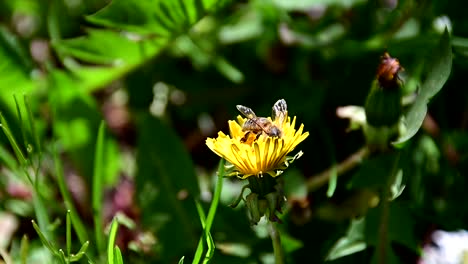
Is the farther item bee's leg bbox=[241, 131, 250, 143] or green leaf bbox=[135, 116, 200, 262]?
green leaf bbox=[135, 116, 200, 262]

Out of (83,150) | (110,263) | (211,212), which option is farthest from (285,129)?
(83,150)

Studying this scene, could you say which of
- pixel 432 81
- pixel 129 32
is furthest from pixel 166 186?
pixel 432 81

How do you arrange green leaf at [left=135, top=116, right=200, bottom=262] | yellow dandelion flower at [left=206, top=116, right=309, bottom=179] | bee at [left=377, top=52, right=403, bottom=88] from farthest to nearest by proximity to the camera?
green leaf at [left=135, top=116, right=200, bottom=262]
bee at [left=377, top=52, right=403, bottom=88]
yellow dandelion flower at [left=206, top=116, right=309, bottom=179]

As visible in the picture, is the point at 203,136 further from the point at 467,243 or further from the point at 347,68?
the point at 467,243

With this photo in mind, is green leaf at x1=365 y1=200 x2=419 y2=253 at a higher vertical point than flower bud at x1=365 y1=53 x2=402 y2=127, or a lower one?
lower

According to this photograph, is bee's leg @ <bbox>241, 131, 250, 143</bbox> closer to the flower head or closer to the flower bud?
the flower head

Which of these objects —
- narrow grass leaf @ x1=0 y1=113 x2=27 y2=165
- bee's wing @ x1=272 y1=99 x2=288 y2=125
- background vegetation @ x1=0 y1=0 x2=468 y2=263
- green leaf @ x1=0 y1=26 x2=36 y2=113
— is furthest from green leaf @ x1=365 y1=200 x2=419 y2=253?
green leaf @ x1=0 y1=26 x2=36 y2=113

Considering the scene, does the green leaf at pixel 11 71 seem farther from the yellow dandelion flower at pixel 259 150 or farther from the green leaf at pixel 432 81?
the green leaf at pixel 432 81

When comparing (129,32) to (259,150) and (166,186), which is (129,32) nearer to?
(166,186)
